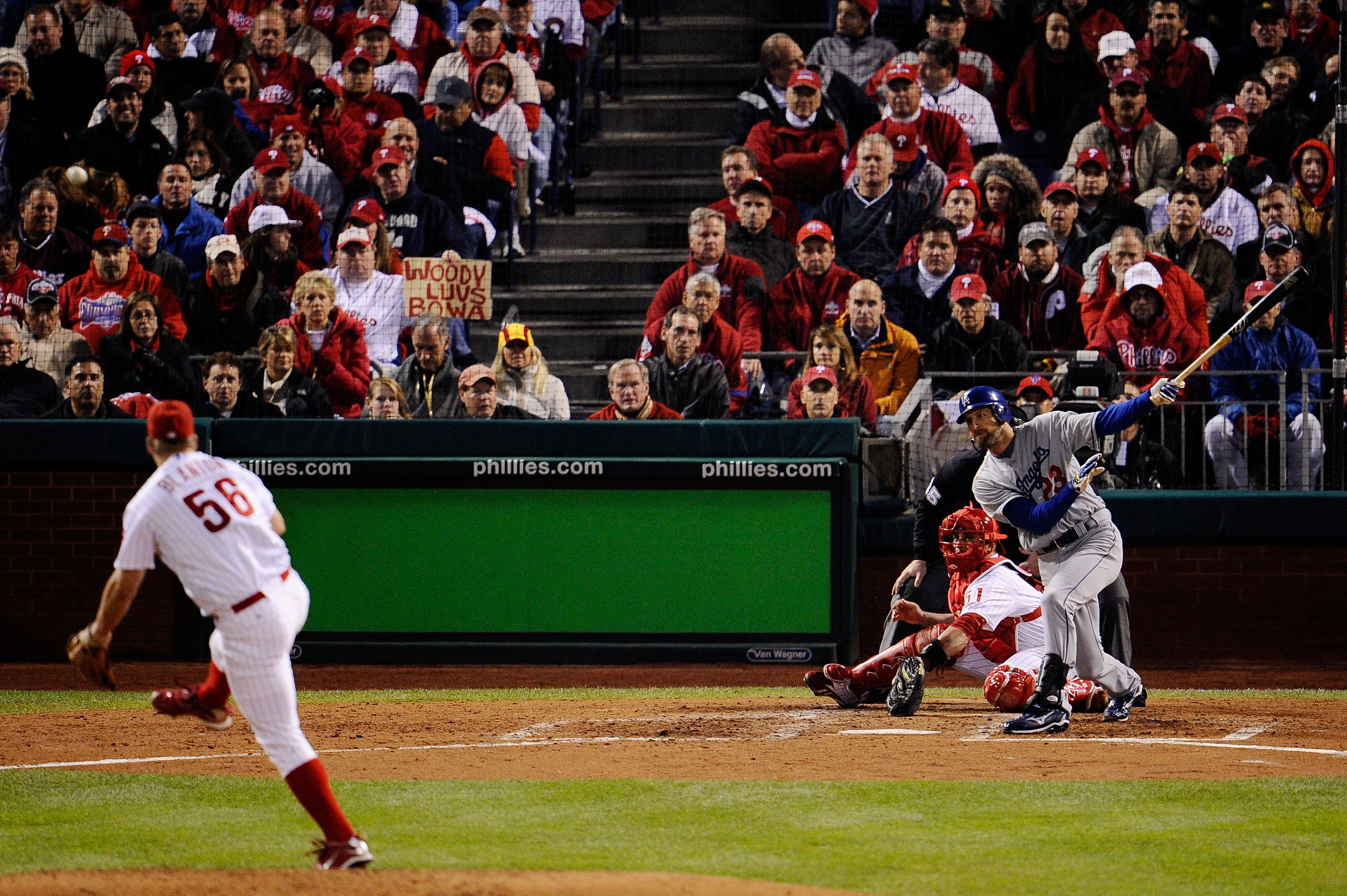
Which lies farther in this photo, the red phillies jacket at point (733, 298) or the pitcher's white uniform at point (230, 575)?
the red phillies jacket at point (733, 298)

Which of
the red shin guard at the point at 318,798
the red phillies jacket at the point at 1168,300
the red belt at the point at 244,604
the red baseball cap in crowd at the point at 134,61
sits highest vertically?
the red baseball cap in crowd at the point at 134,61

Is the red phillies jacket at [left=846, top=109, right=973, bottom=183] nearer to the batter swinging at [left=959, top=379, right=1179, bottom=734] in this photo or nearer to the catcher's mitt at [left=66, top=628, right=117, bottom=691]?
the batter swinging at [left=959, top=379, right=1179, bottom=734]

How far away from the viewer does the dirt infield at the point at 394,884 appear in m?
4.88

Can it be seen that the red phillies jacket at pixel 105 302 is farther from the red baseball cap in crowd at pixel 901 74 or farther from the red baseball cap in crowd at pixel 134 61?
the red baseball cap in crowd at pixel 901 74

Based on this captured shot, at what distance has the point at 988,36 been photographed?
14680mm

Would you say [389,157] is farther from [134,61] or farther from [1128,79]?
[1128,79]

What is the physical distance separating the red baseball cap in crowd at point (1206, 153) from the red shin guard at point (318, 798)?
984 cm

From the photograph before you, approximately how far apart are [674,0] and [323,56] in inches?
145

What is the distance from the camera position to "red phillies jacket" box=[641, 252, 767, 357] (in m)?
12.3

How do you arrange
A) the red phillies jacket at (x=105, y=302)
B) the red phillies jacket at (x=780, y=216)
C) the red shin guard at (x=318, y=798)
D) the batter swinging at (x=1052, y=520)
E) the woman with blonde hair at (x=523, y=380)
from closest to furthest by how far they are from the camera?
the red shin guard at (x=318, y=798), the batter swinging at (x=1052, y=520), the woman with blonde hair at (x=523, y=380), the red phillies jacket at (x=105, y=302), the red phillies jacket at (x=780, y=216)

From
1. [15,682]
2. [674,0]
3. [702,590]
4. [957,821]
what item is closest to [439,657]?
[702,590]

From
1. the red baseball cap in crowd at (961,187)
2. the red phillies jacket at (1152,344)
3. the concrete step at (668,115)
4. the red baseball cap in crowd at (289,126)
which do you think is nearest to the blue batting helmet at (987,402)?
the red phillies jacket at (1152,344)

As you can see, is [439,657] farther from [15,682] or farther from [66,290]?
[66,290]

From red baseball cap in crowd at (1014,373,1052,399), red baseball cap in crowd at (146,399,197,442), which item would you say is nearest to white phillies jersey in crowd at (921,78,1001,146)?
red baseball cap in crowd at (1014,373,1052,399)
